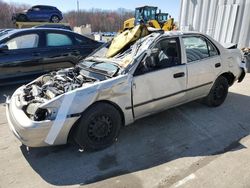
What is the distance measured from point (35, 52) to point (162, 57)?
340 cm

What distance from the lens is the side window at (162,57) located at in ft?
11.4

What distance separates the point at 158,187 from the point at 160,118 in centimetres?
178

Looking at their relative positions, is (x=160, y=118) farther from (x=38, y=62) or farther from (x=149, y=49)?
(x=38, y=62)

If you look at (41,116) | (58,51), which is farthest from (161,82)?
(58,51)

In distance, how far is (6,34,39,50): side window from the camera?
563cm

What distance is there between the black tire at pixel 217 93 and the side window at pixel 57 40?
371 centimetres

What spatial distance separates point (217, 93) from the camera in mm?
4660

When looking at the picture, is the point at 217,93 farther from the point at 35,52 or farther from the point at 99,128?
the point at 35,52

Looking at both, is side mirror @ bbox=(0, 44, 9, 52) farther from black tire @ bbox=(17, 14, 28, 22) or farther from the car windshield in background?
black tire @ bbox=(17, 14, 28, 22)

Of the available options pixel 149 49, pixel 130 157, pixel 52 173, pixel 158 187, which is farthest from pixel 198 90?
pixel 52 173

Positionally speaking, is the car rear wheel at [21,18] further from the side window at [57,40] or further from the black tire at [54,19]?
Result: the side window at [57,40]

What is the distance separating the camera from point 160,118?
4.24 meters

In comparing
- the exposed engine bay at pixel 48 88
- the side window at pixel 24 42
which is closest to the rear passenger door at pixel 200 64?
the exposed engine bay at pixel 48 88

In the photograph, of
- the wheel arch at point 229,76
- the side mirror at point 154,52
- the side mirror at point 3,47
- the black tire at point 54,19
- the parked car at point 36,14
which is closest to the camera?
the side mirror at point 154,52
